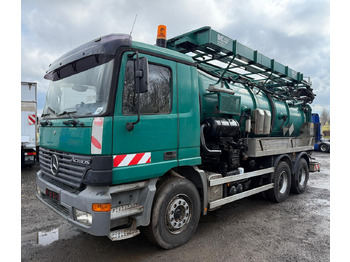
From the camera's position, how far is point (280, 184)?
20.7 ft

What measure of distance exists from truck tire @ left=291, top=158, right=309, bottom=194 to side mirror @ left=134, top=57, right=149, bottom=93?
563cm

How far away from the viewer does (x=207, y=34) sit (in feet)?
14.1

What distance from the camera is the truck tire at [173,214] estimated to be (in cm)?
330

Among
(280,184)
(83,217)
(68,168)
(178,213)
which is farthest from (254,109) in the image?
(83,217)

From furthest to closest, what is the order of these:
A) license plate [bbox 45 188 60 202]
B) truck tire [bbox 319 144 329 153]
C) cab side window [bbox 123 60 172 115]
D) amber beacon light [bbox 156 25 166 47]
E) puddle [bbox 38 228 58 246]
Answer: truck tire [bbox 319 144 329 153] → amber beacon light [bbox 156 25 166 47] → puddle [bbox 38 228 58 246] → license plate [bbox 45 188 60 202] → cab side window [bbox 123 60 172 115]

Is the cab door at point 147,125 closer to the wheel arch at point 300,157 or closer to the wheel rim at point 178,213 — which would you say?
the wheel rim at point 178,213

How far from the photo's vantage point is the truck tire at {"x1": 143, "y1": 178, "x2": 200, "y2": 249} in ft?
10.8

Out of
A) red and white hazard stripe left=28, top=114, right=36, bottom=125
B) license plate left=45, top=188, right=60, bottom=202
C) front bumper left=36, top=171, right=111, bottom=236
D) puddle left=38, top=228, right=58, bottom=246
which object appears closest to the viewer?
front bumper left=36, top=171, right=111, bottom=236

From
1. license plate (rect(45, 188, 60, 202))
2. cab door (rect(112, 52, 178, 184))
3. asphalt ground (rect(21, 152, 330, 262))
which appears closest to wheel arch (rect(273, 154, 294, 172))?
asphalt ground (rect(21, 152, 330, 262))

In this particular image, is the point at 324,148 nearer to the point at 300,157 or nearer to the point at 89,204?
the point at 300,157

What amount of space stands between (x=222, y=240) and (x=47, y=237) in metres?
2.86

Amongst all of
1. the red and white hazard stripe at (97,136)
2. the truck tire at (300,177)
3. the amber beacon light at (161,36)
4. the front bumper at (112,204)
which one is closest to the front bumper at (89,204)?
the front bumper at (112,204)

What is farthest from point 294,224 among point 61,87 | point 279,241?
point 61,87

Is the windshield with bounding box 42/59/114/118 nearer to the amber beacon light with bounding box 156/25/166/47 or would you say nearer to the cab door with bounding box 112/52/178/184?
the cab door with bounding box 112/52/178/184
